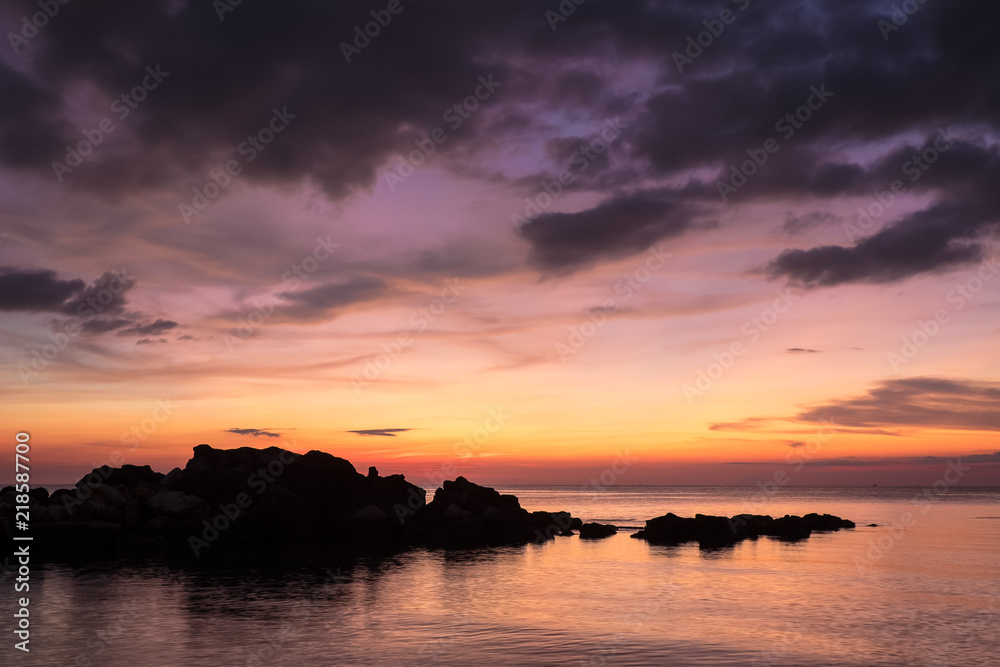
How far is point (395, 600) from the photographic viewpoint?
36188mm

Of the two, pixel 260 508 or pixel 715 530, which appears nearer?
pixel 260 508

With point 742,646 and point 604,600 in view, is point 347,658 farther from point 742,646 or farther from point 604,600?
point 604,600

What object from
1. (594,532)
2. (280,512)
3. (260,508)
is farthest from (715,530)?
(260,508)

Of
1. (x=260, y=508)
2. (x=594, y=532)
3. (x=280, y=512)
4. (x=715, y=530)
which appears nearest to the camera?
(x=260, y=508)

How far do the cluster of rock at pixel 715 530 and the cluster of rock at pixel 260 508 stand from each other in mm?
11804

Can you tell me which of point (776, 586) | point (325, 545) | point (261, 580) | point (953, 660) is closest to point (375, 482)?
point (325, 545)

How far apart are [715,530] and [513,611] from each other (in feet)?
161

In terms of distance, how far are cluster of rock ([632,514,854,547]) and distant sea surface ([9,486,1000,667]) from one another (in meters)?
17.4

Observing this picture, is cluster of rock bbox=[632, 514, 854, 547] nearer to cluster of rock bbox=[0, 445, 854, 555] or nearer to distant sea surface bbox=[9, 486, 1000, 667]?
cluster of rock bbox=[0, 445, 854, 555]

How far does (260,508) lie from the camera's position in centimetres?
6300

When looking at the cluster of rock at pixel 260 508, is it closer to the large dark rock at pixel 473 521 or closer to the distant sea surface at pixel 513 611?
the large dark rock at pixel 473 521

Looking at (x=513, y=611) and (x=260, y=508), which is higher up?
(x=260, y=508)

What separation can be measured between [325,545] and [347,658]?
4173 centimetres

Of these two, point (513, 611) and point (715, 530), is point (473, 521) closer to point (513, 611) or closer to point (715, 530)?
point (715, 530)
